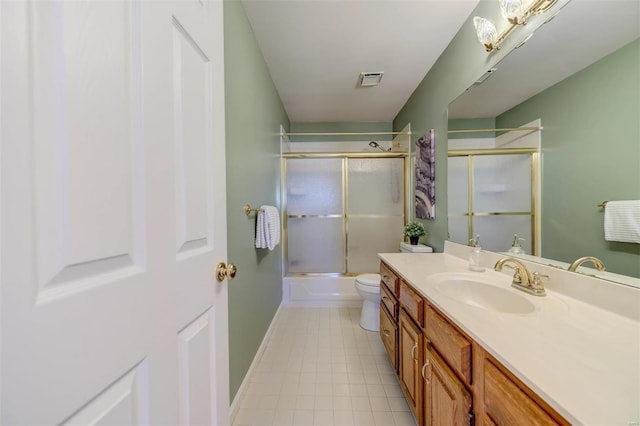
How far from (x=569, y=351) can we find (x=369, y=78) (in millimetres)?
2445

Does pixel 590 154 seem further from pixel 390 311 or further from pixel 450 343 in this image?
pixel 390 311

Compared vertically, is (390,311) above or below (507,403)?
below

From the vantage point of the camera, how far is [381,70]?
91.6 inches

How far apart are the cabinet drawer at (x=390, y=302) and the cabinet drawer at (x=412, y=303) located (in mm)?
138

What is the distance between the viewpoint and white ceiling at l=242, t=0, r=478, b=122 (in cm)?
163

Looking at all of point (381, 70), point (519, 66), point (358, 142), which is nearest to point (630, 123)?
point (519, 66)

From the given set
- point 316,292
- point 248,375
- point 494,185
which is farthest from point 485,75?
point 316,292

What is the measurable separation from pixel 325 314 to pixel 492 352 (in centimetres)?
231

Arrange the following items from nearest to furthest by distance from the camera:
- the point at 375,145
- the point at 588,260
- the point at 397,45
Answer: the point at 588,260, the point at 397,45, the point at 375,145

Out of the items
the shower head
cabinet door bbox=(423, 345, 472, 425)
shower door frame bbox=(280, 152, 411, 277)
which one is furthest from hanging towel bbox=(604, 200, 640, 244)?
the shower head

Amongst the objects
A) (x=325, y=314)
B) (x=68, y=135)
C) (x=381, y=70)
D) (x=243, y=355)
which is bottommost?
(x=325, y=314)

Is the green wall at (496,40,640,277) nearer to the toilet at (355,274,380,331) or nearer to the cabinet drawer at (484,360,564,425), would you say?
the cabinet drawer at (484,360,564,425)

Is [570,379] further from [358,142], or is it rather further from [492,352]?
[358,142]

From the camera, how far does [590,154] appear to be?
0.96m
